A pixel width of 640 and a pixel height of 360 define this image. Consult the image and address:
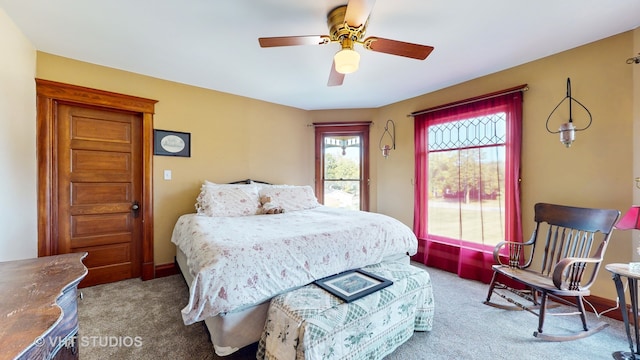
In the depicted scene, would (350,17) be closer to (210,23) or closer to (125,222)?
(210,23)

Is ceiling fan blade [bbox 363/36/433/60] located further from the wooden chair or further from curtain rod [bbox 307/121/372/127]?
curtain rod [bbox 307/121/372/127]

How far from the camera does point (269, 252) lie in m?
1.67

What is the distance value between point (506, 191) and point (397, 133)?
1716mm

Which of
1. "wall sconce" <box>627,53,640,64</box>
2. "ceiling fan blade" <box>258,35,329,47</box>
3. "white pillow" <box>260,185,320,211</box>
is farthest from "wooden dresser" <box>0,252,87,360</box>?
"wall sconce" <box>627,53,640,64</box>

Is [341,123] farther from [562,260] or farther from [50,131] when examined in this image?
[50,131]

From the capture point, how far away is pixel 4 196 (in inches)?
75.7

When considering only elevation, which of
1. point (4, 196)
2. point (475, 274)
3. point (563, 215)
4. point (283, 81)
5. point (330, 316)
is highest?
point (283, 81)

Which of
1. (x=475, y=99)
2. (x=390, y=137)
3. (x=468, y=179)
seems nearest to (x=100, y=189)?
(x=390, y=137)

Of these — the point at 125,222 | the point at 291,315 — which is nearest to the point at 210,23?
the point at 291,315

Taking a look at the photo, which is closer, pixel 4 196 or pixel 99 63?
pixel 4 196

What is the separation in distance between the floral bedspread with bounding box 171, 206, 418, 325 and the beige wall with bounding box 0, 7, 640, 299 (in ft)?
3.78

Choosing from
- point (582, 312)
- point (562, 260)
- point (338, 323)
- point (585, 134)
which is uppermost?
point (585, 134)

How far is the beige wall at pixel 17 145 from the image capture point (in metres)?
1.90

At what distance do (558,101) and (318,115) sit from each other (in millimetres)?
3083
